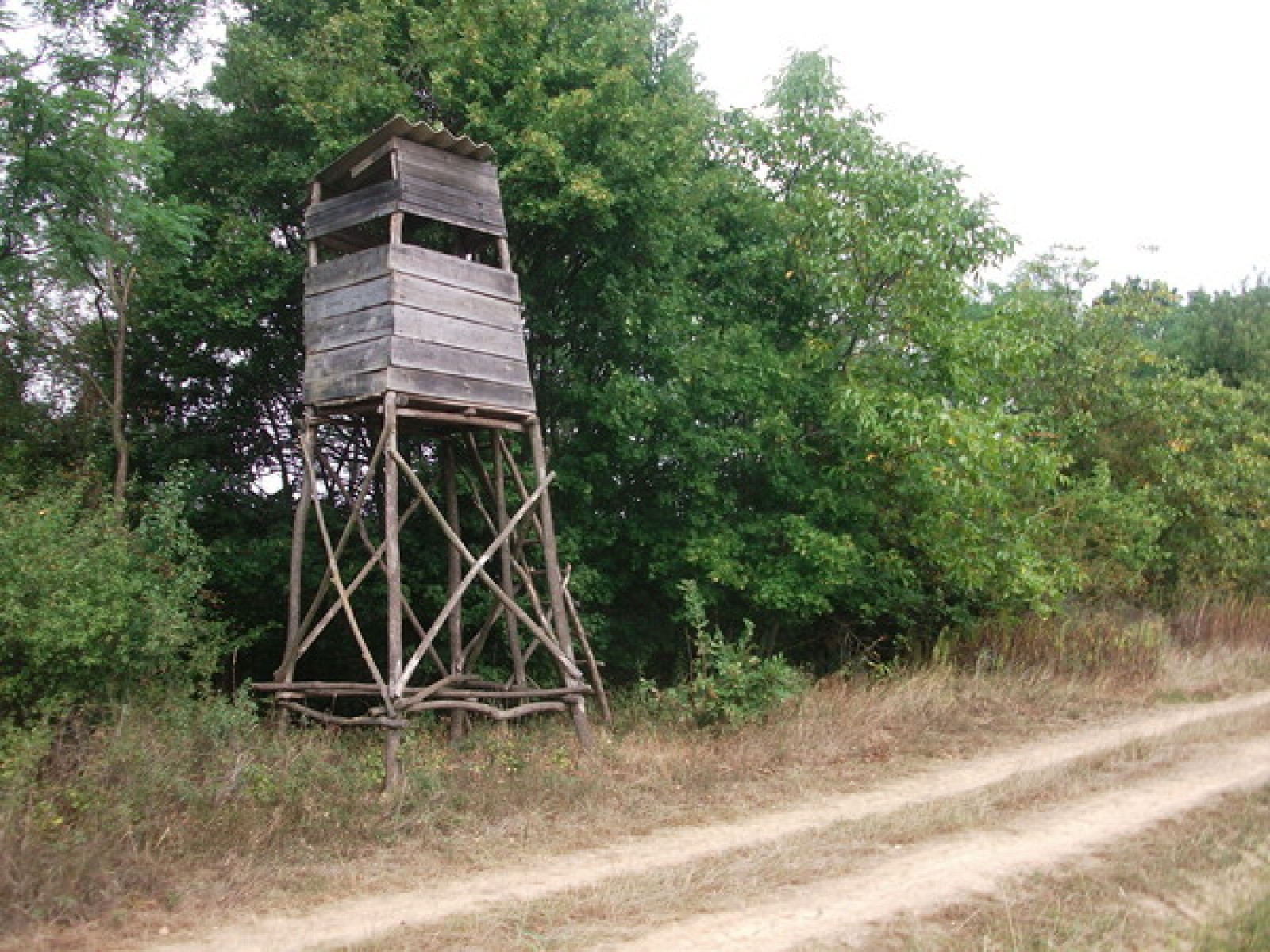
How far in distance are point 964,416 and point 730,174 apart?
5.22m

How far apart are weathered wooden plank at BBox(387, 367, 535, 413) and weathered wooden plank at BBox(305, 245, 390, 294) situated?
40.7 inches

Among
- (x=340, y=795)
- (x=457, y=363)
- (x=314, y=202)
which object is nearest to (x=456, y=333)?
(x=457, y=363)

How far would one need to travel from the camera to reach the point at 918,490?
13359mm

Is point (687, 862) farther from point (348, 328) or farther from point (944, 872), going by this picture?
point (348, 328)

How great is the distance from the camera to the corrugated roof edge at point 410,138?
9695mm

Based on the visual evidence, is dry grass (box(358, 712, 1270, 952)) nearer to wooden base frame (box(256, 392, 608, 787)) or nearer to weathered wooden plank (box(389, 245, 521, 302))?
wooden base frame (box(256, 392, 608, 787))

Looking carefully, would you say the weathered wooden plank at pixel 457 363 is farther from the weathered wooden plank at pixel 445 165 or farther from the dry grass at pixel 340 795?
the dry grass at pixel 340 795

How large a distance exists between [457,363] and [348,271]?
139 centimetres

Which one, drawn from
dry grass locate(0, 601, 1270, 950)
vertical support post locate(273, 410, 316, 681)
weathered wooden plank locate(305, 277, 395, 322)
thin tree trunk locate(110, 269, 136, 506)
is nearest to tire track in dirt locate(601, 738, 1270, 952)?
dry grass locate(0, 601, 1270, 950)

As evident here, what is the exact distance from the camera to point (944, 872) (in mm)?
6477

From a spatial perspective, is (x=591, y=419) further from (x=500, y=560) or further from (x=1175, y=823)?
(x=1175, y=823)

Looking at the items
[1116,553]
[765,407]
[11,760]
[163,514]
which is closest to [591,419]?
[765,407]

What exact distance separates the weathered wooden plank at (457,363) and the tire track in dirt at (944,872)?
5433 mm

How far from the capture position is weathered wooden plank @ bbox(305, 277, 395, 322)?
30.3 ft
